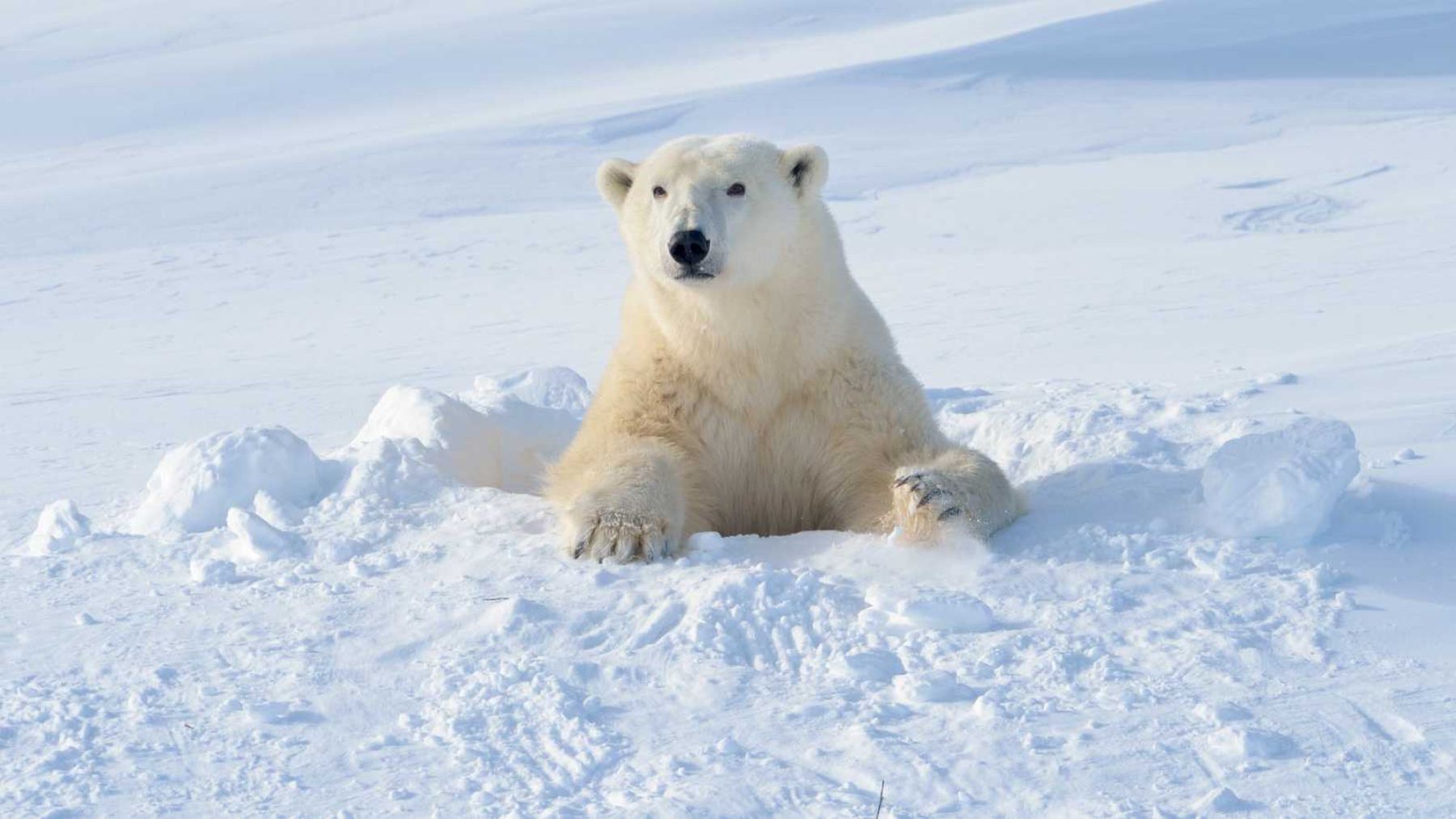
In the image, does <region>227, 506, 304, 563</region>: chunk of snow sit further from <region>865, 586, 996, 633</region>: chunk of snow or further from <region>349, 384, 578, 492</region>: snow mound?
<region>865, 586, 996, 633</region>: chunk of snow

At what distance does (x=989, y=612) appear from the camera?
2.79 metres

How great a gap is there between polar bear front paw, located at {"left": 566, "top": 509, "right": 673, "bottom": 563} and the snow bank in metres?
0.92

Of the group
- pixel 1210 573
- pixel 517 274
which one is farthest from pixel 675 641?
pixel 517 274

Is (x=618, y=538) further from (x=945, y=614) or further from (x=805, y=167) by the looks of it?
(x=805, y=167)

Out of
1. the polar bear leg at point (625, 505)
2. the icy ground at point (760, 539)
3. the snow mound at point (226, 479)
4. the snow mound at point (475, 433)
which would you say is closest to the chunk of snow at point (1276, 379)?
the icy ground at point (760, 539)

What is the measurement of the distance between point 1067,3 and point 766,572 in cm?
1567

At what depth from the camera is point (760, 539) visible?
3449 mm

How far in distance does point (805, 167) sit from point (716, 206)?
15.6 inches

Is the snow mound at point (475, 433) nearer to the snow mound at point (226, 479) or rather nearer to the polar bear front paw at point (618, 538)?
the snow mound at point (226, 479)

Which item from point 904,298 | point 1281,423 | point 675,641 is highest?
point 675,641

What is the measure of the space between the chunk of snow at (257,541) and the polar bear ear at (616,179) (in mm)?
1224

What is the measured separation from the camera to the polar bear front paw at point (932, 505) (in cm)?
321

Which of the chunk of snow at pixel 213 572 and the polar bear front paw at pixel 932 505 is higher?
the chunk of snow at pixel 213 572

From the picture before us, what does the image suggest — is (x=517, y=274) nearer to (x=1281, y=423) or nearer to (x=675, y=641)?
(x=1281, y=423)
